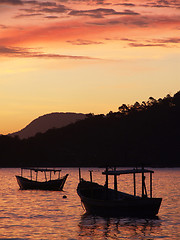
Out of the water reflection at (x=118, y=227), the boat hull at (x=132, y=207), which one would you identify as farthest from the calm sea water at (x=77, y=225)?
the boat hull at (x=132, y=207)

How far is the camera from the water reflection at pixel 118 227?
143 ft

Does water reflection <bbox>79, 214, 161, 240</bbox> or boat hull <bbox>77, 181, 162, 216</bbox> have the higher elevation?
boat hull <bbox>77, 181, 162, 216</bbox>

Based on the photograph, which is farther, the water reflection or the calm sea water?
the calm sea water

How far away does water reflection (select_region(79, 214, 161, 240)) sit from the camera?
43.7 m

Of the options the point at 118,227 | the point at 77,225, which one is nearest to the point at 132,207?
the point at 118,227

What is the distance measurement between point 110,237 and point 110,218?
9.64 metres

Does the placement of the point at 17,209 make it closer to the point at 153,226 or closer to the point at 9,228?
the point at 9,228

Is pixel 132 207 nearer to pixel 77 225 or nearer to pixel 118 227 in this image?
pixel 118 227

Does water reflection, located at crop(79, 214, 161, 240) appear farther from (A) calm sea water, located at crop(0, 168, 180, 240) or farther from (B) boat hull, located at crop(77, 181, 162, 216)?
(B) boat hull, located at crop(77, 181, 162, 216)

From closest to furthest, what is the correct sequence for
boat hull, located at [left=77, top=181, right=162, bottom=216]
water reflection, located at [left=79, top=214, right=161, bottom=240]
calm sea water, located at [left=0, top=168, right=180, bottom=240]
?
1. water reflection, located at [left=79, top=214, right=161, bottom=240]
2. calm sea water, located at [left=0, top=168, right=180, bottom=240]
3. boat hull, located at [left=77, top=181, right=162, bottom=216]

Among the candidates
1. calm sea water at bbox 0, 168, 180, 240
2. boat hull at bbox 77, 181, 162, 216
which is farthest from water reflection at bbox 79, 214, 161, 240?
boat hull at bbox 77, 181, 162, 216

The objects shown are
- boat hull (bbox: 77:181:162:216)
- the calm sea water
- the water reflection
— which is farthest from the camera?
boat hull (bbox: 77:181:162:216)

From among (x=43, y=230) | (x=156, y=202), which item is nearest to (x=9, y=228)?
(x=43, y=230)

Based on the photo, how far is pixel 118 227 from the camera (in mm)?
47875
